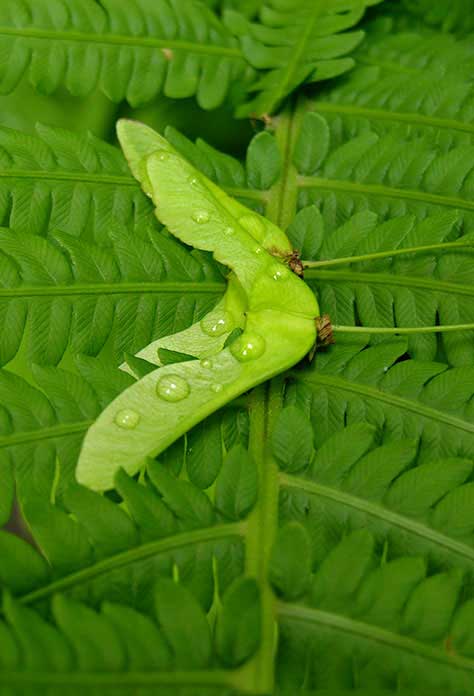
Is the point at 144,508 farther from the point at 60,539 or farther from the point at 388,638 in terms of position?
the point at 388,638

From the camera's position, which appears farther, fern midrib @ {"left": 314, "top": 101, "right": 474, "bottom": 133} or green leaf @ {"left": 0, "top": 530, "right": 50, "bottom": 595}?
fern midrib @ {"left": 314, "top": 101, "right": 474, "bottom": 133}

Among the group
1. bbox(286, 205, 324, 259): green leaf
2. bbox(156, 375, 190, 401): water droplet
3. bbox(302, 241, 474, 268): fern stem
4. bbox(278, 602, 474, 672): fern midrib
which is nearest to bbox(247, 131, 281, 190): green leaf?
bbox(286, 205, 324, 259): green leaf

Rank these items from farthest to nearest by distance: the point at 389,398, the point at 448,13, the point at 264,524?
the point at 448,13, the point at 389,398, the point at 264,524

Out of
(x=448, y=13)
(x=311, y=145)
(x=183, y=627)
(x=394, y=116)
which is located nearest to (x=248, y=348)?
(x=183, y=627)

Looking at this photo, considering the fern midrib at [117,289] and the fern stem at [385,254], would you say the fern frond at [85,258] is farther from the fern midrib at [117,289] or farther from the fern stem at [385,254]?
the fern stem at [385,254]

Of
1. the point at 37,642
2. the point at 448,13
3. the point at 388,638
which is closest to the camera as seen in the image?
the point at 37,642

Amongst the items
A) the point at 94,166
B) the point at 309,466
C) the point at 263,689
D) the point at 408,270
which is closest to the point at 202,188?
the point at 94,166

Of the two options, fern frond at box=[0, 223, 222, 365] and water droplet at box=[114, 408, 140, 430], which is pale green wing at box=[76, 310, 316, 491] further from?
fern frond at box=[0, 223, 222, 365]
